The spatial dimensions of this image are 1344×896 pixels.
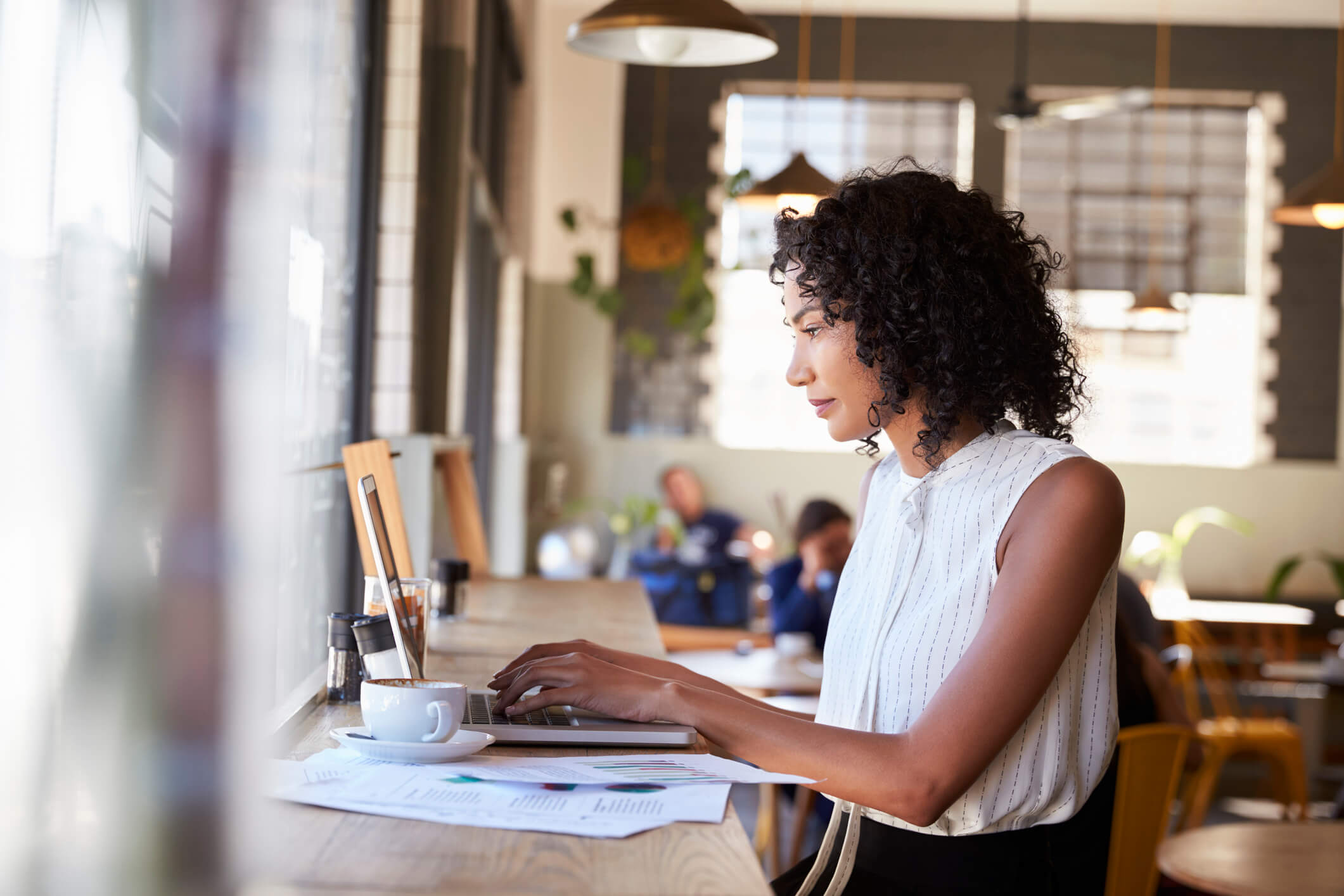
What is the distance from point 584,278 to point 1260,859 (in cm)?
518

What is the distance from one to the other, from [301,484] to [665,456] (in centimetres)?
538

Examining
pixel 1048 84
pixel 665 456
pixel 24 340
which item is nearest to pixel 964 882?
pixel 24 340

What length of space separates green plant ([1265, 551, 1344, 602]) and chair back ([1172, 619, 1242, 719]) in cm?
68

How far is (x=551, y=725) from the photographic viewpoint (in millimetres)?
1247

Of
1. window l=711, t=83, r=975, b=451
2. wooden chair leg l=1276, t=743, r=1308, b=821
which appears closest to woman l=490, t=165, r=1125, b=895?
wooden chair leg l=1276, t=743, r=1308, b=821

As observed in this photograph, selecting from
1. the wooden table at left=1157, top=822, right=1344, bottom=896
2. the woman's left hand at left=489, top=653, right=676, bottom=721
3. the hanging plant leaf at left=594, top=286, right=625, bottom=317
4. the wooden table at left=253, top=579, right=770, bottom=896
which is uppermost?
the hanging plant leaf at left=594, top=286, right=625, bottom=317

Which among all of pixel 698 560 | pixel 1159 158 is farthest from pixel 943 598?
pixel 1159 158

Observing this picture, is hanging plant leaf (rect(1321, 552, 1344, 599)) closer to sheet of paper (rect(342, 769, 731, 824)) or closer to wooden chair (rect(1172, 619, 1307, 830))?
wooden chair (rect(1172, 619, 1307, 830))

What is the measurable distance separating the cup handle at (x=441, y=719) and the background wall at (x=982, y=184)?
6.31 m

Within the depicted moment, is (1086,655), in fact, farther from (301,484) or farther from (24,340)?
(301,484)

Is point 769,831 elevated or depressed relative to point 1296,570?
depressed

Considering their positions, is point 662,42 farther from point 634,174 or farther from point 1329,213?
point 634,174

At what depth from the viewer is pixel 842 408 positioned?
153cm

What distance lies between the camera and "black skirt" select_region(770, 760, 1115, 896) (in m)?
1.36
